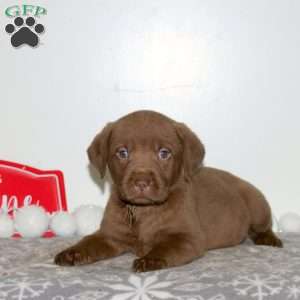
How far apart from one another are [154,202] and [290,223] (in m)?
1.63

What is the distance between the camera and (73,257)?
3.34m

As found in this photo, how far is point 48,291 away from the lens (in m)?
2.84

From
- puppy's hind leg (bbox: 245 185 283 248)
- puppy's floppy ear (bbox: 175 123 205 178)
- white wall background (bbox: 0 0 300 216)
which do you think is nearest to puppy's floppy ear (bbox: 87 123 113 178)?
puppy's floppy ear (bbox: 175 123 205 178)

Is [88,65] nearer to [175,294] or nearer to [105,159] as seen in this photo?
[105,159]

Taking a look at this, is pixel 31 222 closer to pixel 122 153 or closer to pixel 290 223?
pixel 122 153

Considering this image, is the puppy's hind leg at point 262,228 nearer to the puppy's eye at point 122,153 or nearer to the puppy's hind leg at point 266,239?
the puppy's hind leg at point 266,239

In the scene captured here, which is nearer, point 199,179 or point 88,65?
point 199,179

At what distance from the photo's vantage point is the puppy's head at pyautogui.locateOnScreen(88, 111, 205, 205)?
337 centimetres

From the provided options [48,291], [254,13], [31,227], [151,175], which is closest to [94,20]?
[254,13]

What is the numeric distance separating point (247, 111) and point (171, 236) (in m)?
1.77

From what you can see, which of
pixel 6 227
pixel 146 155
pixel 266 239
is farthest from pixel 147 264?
pixel 6 227

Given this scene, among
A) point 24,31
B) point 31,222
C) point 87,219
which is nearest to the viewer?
point 31,222

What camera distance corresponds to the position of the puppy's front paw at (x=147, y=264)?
3.12m

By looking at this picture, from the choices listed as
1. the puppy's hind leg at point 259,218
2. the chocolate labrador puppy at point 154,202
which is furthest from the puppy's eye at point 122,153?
the puppy's hind leg at point 259,218
